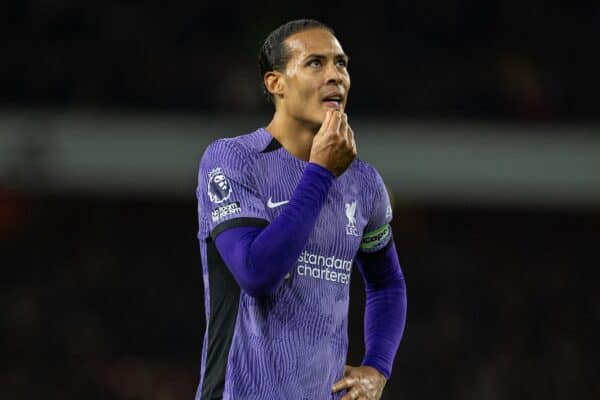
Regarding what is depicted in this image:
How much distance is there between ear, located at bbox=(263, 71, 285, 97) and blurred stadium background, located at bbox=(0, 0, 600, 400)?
Result: 6.95 m

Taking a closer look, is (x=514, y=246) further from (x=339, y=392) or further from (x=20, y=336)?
(x=339, y=392)

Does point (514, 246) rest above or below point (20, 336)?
above

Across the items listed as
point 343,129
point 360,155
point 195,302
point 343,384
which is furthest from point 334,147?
point 195,302

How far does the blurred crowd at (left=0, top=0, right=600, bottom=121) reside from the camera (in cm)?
1069

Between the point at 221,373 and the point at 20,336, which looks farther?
the point at 20,336

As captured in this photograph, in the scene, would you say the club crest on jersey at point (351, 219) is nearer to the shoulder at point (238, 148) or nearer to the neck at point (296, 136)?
the neck at point (296, 136)

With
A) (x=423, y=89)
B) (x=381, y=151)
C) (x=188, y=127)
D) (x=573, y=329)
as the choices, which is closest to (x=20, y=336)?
(x=188, y=127)

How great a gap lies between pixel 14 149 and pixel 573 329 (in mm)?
5836

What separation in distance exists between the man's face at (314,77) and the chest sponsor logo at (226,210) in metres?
0.39

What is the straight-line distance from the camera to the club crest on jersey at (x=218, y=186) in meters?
3.02

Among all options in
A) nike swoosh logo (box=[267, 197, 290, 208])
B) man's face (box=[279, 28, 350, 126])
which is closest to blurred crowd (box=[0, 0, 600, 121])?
man's face (box=[279, 28, 350, 126])

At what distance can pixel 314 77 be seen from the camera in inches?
126

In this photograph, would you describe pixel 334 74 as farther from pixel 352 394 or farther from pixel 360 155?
pixel 360 155

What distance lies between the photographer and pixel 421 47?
11180mm
